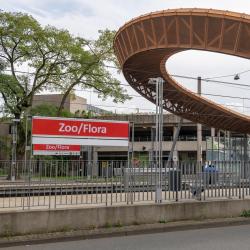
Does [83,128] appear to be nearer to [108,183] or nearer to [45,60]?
[108,183]

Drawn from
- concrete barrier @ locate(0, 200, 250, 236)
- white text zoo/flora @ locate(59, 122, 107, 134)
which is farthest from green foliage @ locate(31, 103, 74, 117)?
concrete barrier @ locate(0, 200, 250, 236)

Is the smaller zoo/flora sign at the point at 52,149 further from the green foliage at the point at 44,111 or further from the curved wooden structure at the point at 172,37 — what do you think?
the green foliage at the point at 44,111

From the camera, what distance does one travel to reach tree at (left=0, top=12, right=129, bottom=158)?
43625mm

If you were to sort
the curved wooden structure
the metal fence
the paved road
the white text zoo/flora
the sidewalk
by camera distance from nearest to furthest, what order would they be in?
1. the paved road
2. the sidewalk
3. the metal fence
4. the white text zoo/flora
5. the curved wooden structure

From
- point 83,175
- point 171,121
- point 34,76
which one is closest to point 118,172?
point 83,175

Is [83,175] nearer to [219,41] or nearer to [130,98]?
[219,41]

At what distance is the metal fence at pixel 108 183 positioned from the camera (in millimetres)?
12828

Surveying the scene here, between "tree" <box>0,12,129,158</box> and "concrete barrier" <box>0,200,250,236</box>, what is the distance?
31.1m

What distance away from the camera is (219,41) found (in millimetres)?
24656

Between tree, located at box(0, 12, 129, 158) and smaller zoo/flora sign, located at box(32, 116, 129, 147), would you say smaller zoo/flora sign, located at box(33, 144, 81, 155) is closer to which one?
smaller zoo/flora sign, located at box(32, 116, 129, 147)

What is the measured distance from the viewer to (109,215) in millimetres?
13289

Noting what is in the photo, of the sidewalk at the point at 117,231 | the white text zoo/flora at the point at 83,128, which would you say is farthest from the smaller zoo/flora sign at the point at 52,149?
the sidewalk at the point at 117,231

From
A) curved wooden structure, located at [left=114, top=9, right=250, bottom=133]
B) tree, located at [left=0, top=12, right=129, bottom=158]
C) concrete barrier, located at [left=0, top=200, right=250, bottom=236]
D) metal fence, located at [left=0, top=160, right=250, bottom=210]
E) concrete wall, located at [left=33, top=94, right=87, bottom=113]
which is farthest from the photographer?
concrete wall, located at [left=33, top=94, right=87, bottom=113]

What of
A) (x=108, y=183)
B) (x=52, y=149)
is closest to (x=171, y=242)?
(x=108, y=183)
